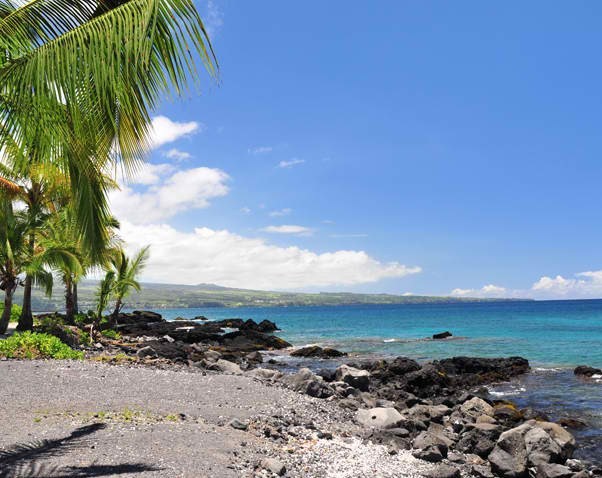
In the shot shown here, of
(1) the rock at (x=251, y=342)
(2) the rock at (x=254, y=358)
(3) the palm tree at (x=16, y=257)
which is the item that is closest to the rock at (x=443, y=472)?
(2) the rock at (x=254, y=358)

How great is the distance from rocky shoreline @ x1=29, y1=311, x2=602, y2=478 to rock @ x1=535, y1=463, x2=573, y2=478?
18 millimetres

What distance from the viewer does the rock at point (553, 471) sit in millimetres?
9750

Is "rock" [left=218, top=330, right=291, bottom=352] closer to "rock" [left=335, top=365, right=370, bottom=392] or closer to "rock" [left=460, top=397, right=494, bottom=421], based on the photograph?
"rock" [left=335, top=365, right=370, bottom=392]

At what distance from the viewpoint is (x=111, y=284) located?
2902cm

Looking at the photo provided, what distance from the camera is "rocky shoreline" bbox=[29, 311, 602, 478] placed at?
33.5 ft

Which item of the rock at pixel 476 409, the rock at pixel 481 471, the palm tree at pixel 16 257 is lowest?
the rock at pixel 476 409

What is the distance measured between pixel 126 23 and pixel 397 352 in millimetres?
31433

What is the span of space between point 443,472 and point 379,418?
11.9 ft

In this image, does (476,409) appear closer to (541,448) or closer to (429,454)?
(541,448)

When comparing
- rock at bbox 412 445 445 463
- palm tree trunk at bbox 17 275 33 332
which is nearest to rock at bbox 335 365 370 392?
rock at bbox 412 445 445 463

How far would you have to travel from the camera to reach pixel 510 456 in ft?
33.8

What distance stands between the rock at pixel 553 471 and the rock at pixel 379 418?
11.2ft

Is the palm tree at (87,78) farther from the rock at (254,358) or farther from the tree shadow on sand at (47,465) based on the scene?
the rock at (254,358)

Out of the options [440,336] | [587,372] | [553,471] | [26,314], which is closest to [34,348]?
[26,314]
